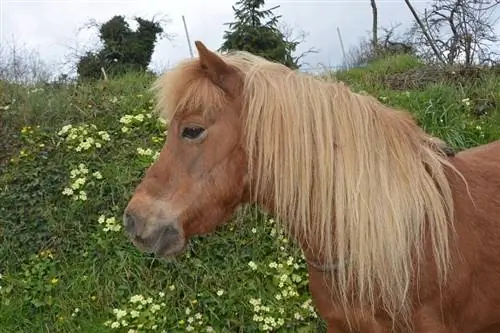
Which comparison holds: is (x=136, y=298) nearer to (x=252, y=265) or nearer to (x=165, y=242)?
(x=252, y=265)

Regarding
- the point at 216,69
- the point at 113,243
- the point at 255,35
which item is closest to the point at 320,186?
the point at 216,69

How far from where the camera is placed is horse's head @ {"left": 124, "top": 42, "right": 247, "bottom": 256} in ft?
7.10

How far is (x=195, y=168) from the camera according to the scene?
217 cm

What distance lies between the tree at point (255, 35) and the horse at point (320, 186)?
6.09 metres

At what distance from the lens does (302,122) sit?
2.20 m

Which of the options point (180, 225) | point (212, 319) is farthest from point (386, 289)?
point (212, 319)

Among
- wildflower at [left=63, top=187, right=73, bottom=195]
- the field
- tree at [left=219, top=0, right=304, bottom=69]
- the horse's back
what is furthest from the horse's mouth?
tree at [left=219, top=0, right=304, bottom=69]

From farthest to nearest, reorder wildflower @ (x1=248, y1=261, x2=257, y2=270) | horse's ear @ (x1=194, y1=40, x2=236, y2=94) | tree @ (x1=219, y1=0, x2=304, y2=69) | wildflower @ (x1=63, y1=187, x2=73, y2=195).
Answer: tree @ (x1=219, y1=0, x2=304, y2=69) < wildflower @ (x1=63, y1=187, x2=73, y2=195) < wildflower @ (x1=248, y1=261, x2=257, y2=270) < horse's ear @ (x1=194, y1=40, x2=236, y2=94)

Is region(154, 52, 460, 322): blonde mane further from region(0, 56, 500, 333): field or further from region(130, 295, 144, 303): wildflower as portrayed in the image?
region(130, 295, 144, 303): wildflower

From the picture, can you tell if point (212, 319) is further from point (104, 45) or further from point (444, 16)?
point (444, 16)

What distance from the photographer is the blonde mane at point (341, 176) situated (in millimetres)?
2184

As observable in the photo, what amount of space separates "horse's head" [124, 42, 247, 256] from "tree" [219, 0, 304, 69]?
6.12 metres

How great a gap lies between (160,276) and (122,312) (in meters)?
0.48

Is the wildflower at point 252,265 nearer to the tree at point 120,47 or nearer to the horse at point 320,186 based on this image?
the horse at point 320,186
